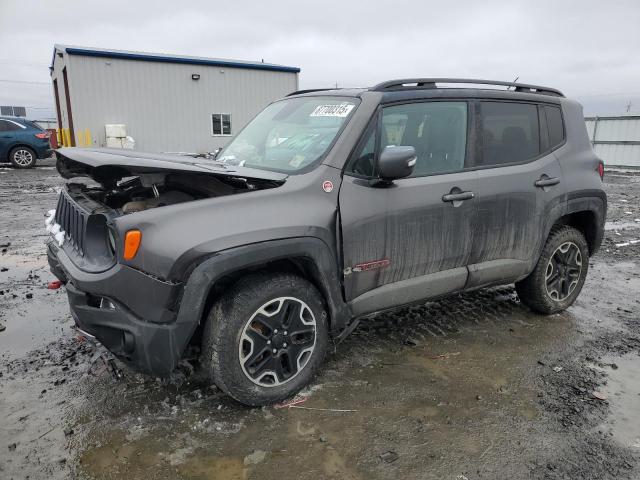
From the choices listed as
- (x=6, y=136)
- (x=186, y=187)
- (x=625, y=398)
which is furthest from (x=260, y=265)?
(x=6, y=136)

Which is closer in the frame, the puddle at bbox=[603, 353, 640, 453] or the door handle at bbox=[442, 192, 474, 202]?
the puddle at bbox=[603, 353, 640, 453]

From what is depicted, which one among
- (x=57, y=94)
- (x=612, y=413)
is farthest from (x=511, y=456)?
(x=57, y=94)

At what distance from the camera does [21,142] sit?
53.4 ft

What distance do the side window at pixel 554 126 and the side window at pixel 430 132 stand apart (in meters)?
1.01

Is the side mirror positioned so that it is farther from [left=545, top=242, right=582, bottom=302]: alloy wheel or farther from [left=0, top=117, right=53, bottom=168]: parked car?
[left=0, top=117, right=53, bottom=168]: parked car

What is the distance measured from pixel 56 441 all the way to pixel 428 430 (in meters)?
2.04

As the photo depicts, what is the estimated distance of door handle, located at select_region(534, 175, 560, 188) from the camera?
154 inches

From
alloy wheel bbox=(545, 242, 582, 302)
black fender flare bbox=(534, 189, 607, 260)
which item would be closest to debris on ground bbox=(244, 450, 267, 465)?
black fender flare bbox=(534, 189, 607, 260)

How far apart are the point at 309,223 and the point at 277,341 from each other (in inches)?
28.5

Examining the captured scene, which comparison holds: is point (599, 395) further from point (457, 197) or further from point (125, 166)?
point (125, 166)

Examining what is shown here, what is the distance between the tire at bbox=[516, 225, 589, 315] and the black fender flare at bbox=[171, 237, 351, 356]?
83.6 inches

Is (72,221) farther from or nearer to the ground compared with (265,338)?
farther from the ground

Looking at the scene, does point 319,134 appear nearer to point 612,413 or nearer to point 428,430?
point 428,430

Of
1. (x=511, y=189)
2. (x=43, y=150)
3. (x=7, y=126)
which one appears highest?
(x=7, y=126)
